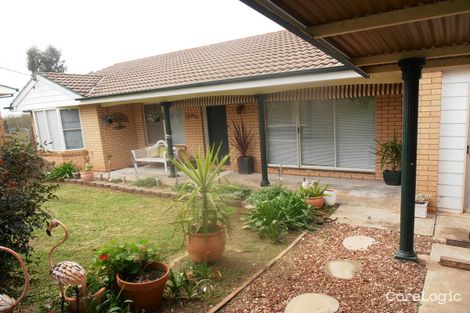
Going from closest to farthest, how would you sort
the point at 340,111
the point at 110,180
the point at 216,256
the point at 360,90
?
1. the point at 216,256
2. the point at 360,90
3. the point at 340,111
4. the point at 110,180

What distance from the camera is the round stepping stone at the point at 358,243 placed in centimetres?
442

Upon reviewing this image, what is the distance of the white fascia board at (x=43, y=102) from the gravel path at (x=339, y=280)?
32.4 ft

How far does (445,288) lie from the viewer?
10.8 ft

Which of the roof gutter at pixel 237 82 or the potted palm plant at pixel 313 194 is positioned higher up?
the roof gutter at pixel 237 82

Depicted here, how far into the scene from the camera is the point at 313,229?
5.19 meters

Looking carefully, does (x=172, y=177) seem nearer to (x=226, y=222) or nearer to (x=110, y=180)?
(x=110, y=180)

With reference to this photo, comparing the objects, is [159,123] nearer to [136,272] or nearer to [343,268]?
[136,272]

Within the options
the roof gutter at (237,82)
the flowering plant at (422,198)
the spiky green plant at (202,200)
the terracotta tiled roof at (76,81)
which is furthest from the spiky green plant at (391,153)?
the terracotta tiled roof at (76,81)

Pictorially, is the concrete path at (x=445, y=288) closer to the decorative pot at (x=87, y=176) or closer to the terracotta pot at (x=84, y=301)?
the terracotta pot at (x=84, y=301)

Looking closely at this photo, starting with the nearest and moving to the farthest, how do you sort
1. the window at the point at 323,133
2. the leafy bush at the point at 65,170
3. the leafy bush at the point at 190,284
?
1. the leafy bush at the point at 190,284
2. the window at the point at 323,133
3. the leafy bush at the point at 65,170

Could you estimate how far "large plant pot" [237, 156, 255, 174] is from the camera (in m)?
9.42

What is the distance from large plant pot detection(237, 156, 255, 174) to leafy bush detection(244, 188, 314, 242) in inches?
146

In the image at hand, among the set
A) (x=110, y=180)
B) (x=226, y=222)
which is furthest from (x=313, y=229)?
(x=110, y=180)

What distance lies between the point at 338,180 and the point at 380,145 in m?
1.33
